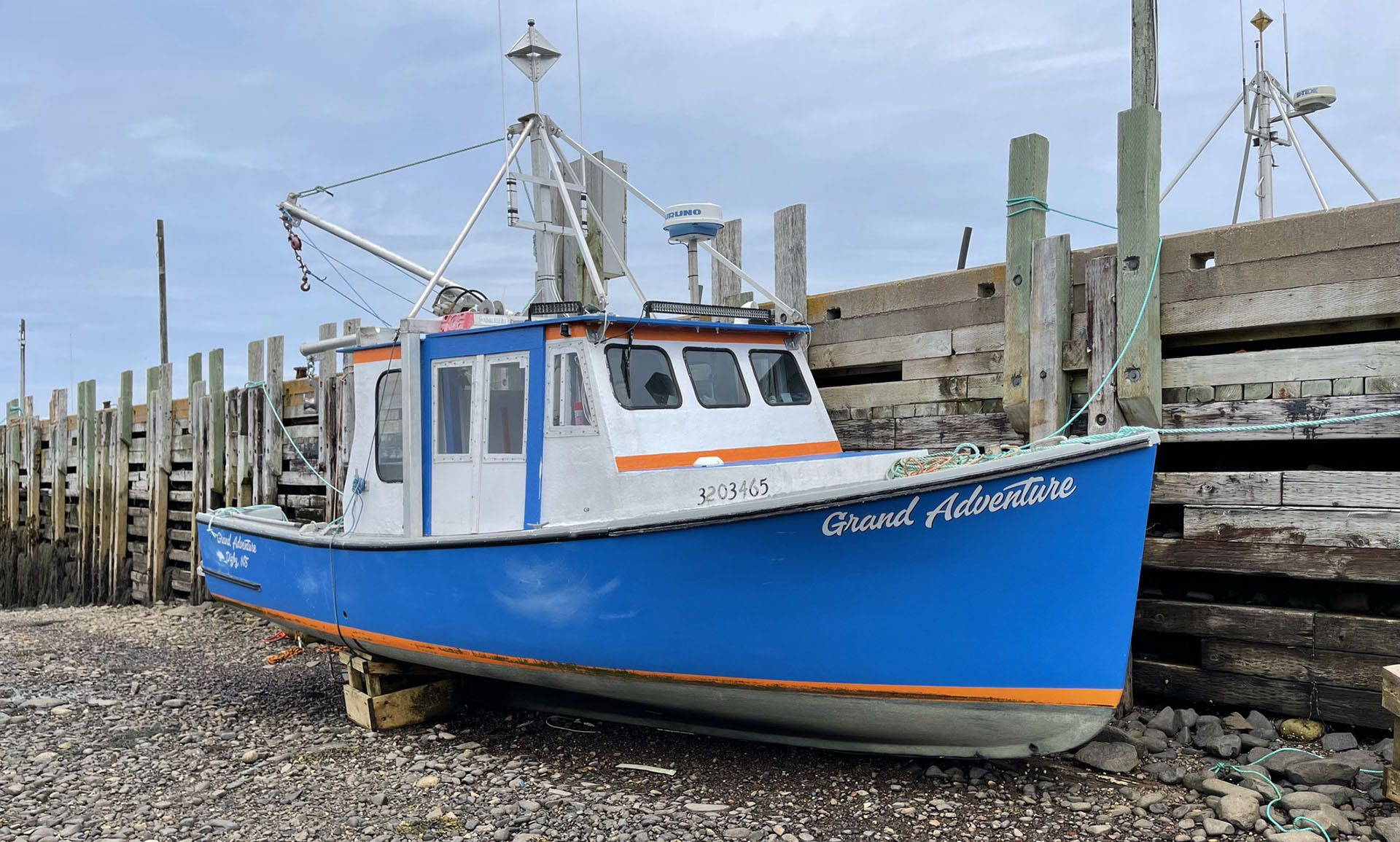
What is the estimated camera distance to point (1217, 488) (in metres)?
5.85

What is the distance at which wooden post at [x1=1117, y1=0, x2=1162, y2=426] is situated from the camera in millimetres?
6012

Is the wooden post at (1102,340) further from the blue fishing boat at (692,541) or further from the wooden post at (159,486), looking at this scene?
the wooden post at (159,486)

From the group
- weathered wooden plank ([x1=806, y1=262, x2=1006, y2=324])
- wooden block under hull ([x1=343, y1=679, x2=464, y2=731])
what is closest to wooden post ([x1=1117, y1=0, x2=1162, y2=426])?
weathered wooden plank ([x1=806, y1=262, x2=1006, y2=324])

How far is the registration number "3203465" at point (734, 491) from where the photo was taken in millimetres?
5516

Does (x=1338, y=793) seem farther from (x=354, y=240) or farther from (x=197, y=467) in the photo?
(x=197, y=467)

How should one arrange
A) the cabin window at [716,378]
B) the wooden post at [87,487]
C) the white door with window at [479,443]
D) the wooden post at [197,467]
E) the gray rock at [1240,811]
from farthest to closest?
the wooden post at [87,487] < the wooden post at [197,467] < the cabin window at [716,378] < the white door with window at [479,443] < the gray rock at [1240,811]

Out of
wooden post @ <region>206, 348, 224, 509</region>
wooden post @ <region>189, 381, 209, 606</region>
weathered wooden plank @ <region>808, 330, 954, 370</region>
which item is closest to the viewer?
weathered wooden plank @ <region>808, 330, 954, 370</region>

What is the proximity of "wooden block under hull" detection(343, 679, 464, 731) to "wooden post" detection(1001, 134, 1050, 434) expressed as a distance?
162 inches

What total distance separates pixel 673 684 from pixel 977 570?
1.67 metres

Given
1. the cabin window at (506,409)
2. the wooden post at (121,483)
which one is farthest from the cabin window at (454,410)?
the wooden post at (121,483)

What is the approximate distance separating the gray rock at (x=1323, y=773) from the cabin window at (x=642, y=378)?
3649mm

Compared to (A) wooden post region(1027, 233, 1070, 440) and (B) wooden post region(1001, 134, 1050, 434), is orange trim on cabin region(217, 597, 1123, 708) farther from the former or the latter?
(B) wooden post region(1001, 134, 1050, 434)

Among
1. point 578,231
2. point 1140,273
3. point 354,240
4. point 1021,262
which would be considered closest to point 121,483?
point 354,240

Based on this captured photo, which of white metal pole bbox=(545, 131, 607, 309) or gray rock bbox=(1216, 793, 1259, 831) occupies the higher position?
white metal pole bbox=(545, 131, 607, 309)
